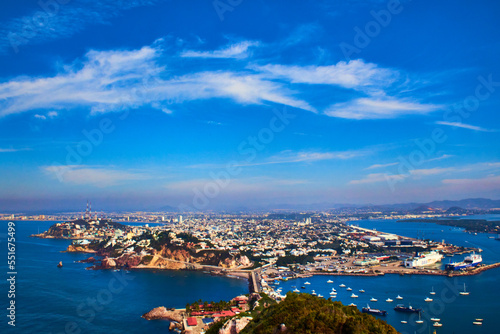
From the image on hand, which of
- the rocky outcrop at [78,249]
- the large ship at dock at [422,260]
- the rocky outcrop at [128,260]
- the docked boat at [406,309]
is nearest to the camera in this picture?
the docked boat at [406,309]

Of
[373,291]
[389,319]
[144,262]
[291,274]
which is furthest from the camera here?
[144,262]

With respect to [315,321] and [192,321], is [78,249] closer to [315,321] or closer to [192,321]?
[192,321]

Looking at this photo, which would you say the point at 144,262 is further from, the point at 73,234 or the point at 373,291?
the point at 73,234

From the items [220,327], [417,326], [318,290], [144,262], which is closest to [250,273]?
[318,290]

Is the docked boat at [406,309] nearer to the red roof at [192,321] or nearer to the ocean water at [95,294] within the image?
the ocean water at [95,294]

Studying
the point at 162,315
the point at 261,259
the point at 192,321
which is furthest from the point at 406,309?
the point at 261,259

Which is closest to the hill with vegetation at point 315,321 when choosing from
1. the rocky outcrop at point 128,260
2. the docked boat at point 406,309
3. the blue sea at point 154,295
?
the blue sea at point 154,295
